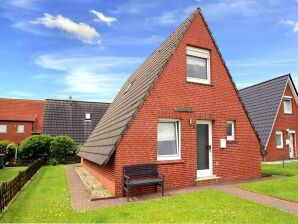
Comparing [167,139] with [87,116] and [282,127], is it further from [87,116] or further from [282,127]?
[87,116]

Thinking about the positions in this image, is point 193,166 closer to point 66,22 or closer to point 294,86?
point 66,22

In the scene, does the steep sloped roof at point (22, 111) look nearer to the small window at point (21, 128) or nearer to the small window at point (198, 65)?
the small window at point (21, 128)

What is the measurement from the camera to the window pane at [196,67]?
40.6 feet

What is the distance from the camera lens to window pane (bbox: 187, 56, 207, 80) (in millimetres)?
12383

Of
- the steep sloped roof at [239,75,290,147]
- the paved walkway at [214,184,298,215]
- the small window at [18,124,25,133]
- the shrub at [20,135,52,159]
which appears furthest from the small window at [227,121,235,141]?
the small window at [18,124,25,133]

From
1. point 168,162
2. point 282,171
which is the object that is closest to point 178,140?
point 168,162

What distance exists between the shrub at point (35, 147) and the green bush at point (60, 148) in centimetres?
91

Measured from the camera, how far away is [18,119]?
41.3 metres

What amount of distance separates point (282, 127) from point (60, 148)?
68.5 ft

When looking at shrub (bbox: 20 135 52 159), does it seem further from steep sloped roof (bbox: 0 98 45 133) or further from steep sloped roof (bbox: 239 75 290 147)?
steep sloped roof (bbox: 239 75 290 147)

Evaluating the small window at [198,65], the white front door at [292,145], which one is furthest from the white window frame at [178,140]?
the white front door at [292,145]

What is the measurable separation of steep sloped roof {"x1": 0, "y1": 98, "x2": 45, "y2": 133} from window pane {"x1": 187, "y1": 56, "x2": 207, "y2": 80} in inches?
1404

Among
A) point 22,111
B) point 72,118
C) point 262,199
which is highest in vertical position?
point 22,111

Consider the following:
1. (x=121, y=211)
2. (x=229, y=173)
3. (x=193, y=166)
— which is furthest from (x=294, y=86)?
(x=121, y=211)
